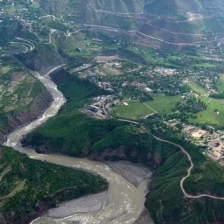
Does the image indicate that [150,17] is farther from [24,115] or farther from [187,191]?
[187,191]

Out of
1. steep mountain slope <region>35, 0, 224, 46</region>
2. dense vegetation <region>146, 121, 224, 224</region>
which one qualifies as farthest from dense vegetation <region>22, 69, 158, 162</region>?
steep mountain slope <region>35, 0, 224, 46</region>

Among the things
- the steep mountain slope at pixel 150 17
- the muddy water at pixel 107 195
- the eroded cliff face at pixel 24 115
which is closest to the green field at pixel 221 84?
the steep mountain slope at pixel 150 17

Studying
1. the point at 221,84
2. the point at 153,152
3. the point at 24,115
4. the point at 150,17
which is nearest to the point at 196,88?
the point at 221,84

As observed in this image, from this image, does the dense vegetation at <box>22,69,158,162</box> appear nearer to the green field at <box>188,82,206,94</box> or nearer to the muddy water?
the muddy water

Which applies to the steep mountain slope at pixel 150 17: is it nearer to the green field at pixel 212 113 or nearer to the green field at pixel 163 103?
the green field at pixel 163 103

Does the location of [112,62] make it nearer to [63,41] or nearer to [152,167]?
[63,41]

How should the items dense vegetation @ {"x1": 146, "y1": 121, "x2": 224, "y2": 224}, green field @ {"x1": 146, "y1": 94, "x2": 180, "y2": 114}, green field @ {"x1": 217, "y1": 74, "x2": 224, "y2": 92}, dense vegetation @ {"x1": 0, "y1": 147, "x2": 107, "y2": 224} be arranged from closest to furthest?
1. dense vegetation @ {"x1": 0, "y1": 147, "x2": 107, "y2": 224}
2. dense vegetation @ {"x1": 146, "y1": 121, "x2": 224, "y2": 224}
3. green field @ {"x1": 146, "y1": 94, "x2": 180, "y2": 114}
4. green field @ {"x1": 217, "y1": 74, "x2": 224, "y2": 92}
